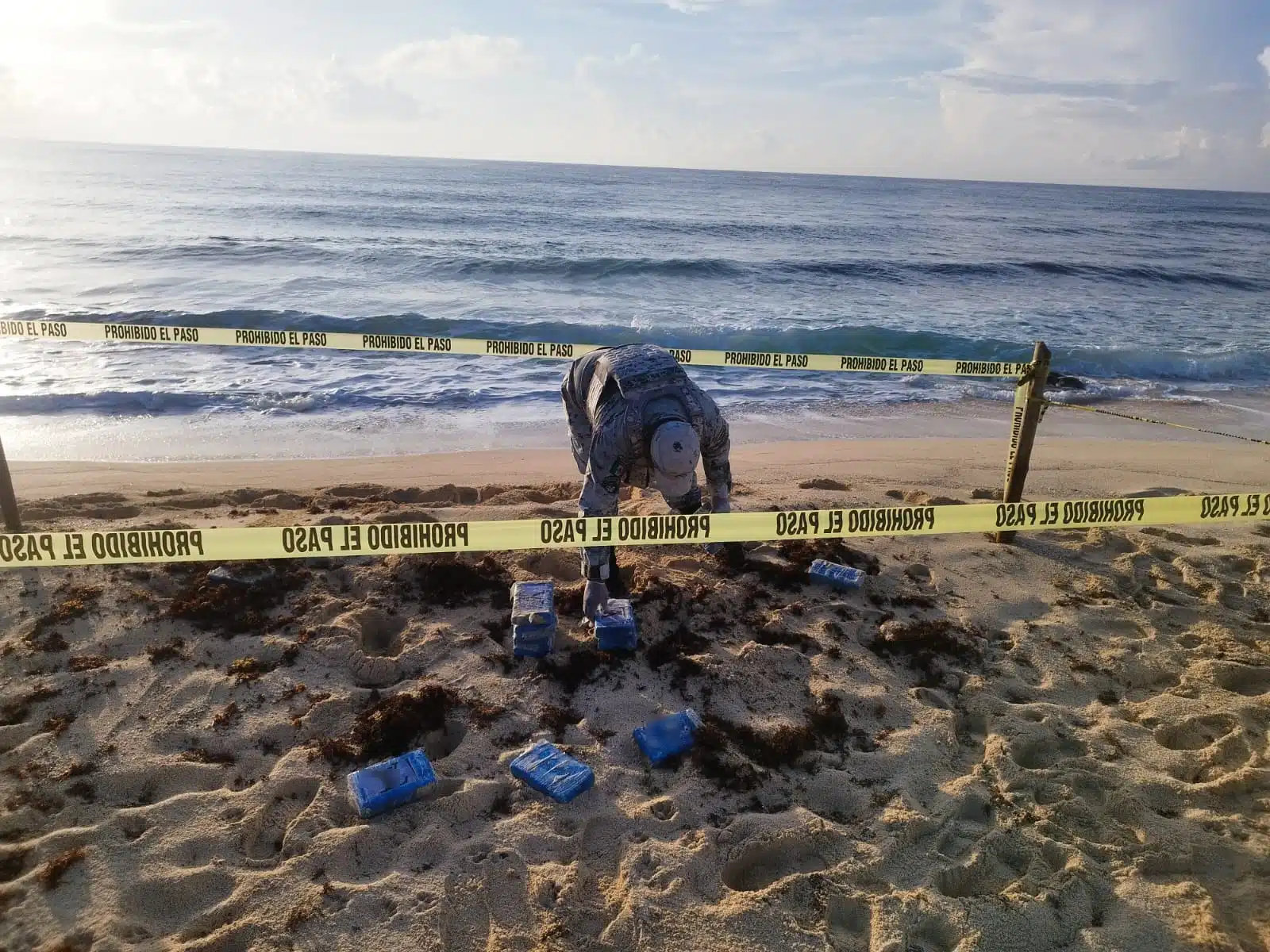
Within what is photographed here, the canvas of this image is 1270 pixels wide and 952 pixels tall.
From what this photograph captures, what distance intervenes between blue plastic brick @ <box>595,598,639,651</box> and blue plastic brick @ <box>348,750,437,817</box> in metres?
1.25

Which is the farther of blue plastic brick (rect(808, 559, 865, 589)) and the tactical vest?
blue plastic brick (rect(808, 559, 865, 589))

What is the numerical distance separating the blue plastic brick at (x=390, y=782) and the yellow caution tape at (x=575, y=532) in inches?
41.0

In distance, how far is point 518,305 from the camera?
17.5 m

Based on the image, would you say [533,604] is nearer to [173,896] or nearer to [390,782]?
[390,782]

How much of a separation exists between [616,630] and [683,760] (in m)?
0.94

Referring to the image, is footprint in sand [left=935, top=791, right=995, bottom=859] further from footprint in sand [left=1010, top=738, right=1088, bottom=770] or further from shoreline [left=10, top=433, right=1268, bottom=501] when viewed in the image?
shoreline [left=10, top=433, right=1268, bottom=501]

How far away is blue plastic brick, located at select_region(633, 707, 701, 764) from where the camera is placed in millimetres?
3715

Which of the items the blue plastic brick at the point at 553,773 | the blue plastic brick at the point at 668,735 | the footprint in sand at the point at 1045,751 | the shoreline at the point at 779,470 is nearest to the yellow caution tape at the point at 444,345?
the shoreline at the point at 779,470

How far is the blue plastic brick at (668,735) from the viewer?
3.71 m

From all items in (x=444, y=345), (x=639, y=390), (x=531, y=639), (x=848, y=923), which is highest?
(x=444, y=345)

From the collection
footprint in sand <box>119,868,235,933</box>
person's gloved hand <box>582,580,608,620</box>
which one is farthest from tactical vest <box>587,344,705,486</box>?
footprint in sand <box>119,868,235,933</box>

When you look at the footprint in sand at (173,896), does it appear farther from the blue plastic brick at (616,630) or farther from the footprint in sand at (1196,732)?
the footprint in sand at (1196,732)

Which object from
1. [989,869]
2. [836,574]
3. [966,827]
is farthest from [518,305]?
[989,869]

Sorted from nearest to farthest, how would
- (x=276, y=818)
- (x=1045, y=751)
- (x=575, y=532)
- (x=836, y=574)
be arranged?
(x=276, y=818)
(x=1045, y=751)
(x=575, y=532)
(x=836, y=574)
